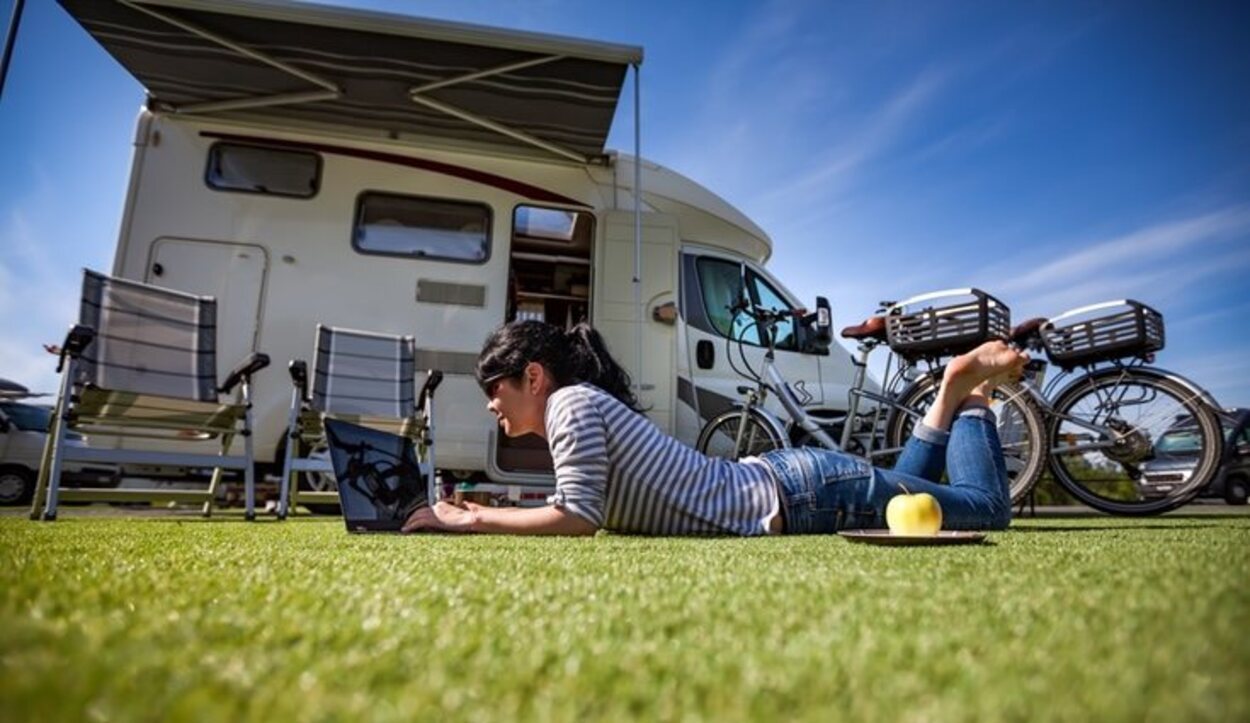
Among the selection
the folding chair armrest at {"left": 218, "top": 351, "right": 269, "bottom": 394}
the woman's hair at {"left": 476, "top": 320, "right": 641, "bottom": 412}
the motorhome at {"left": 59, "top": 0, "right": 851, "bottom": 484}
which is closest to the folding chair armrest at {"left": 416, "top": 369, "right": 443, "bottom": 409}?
the motorhome at {"left": 59, "top": 0, "right": 851, "bottom": 484}

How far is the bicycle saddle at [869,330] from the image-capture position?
4.25m

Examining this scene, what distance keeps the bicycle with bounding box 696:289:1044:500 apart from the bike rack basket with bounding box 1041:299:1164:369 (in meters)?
0.32

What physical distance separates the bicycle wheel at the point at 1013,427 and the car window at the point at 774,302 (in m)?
1.40

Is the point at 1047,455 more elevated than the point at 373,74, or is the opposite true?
the point at 373,74

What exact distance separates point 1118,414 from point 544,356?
3412 millimetres

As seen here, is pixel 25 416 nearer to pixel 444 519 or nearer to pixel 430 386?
pixel 430 386

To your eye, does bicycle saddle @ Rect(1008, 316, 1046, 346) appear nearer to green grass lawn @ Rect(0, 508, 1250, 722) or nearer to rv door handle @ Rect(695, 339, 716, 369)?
rv door handle @ Rect(695, 339, 716, 369)

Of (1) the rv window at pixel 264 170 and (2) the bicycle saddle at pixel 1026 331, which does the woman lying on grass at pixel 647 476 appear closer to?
(2) the bicycle saddle at pixel 1026 331

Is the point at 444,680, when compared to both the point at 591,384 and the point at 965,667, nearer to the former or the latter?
the point at 965,667

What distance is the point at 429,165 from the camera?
502 centimetres

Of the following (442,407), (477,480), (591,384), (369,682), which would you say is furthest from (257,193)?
(369,682)

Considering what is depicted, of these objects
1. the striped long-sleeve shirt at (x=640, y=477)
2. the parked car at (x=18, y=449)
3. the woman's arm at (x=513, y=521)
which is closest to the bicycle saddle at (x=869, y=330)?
the striped long-sleeve shirt at (x=640, y=477)

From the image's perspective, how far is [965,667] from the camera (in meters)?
0.48

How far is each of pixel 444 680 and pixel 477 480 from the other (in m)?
4.72
